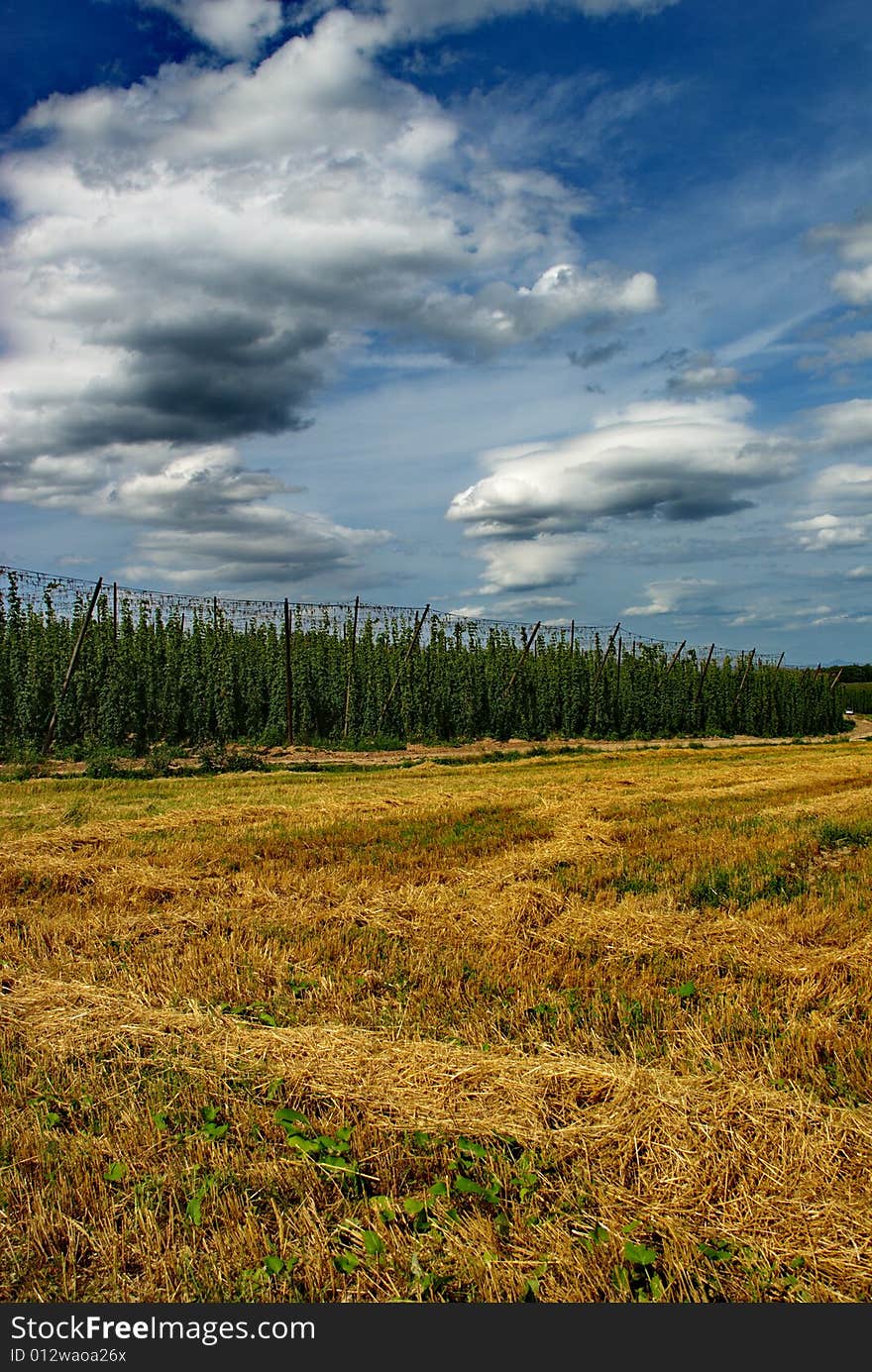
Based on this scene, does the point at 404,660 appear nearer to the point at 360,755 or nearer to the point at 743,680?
the point at 360,755

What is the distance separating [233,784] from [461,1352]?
12909mm

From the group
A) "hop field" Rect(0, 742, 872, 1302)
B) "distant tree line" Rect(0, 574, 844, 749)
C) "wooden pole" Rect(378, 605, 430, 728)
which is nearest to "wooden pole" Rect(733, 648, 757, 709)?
"distant tree line" Rect(0, 574, 844, 749)

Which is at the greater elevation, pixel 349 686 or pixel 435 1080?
pixel 349 686

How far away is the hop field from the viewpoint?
2.67m

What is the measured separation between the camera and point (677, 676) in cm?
3884

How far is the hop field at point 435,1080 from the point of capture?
2668 millimetres

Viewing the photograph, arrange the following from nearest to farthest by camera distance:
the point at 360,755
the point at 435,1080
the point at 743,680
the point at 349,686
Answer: the point at 435,1080, the point at 360,755, the point at 349,686, the point at 743,680

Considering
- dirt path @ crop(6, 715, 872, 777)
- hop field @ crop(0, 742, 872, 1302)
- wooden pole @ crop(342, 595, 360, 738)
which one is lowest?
hop field @ crop(0, 742, 872, 1302)

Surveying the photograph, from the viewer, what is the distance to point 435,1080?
365cm

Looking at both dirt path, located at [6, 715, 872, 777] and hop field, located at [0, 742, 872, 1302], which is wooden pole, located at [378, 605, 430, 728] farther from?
hop field, located at [0, 742, 872, 1302]

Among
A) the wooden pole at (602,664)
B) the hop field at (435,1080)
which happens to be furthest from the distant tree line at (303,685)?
the hop field at (435,1080)

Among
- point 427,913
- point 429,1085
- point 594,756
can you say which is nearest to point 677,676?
point 594,756

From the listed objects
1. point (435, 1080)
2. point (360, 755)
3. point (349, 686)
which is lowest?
point (435, 1080)

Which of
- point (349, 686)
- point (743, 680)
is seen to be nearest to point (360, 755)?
point (349, 686)
